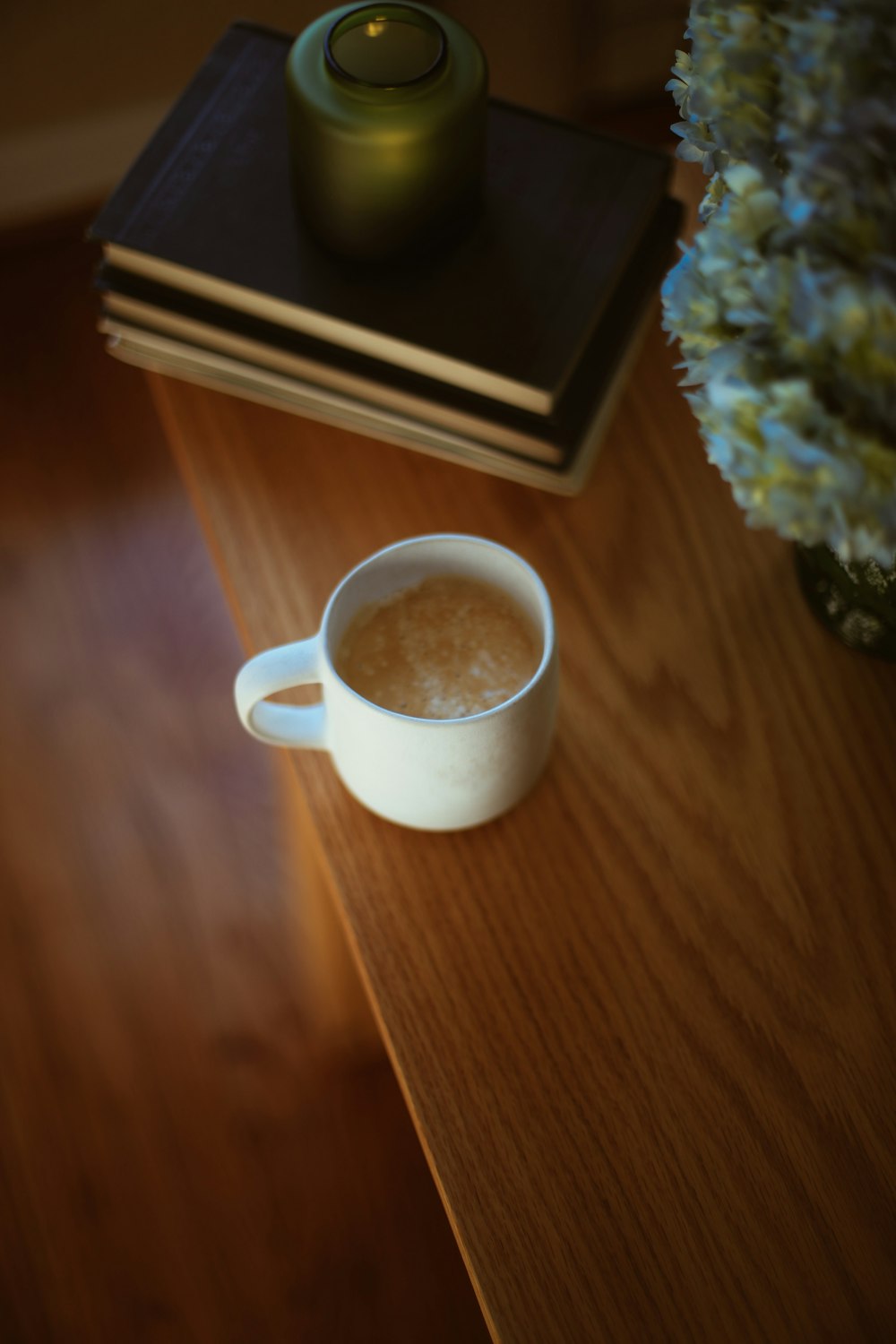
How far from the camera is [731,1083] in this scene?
47 centimetres

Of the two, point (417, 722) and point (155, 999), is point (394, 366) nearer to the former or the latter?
point (417, 722)

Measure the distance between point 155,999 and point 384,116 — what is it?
0.75m

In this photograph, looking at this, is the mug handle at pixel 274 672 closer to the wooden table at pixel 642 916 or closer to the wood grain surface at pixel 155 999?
the wooden table at pixel 642 916

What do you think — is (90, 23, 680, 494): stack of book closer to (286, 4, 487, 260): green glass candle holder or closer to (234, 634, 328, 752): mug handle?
(286, 4, 487, 260): green glass candle holder

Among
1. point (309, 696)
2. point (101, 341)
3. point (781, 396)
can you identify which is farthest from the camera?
point (101, 341)

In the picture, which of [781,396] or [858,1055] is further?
[858,1055]

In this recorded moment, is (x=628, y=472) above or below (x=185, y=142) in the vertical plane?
below

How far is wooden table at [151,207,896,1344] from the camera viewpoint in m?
0.44

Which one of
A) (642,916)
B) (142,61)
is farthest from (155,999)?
(142,61)

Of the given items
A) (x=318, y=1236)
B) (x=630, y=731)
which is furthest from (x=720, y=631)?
(x=318, y=1236)

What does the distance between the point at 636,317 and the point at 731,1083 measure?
1.35 feet

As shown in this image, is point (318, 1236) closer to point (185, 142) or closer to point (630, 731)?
point (630, 731)

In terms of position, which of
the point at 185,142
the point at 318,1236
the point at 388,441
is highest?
the point at 185,142

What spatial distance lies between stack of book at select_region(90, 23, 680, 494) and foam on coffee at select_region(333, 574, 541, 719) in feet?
0.45
